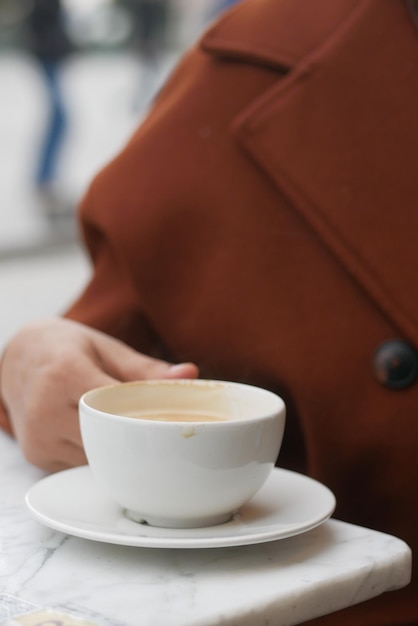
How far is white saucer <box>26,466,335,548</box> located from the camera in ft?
1.90

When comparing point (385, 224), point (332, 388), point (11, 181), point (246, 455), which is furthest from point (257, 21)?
point (11, 181)

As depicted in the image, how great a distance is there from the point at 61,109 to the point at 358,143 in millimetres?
5095

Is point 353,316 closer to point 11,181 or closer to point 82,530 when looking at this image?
point 82,530

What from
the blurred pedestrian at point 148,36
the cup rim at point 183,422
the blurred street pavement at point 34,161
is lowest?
the blurred street pavement at point 34,161

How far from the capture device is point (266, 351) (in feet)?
3.00

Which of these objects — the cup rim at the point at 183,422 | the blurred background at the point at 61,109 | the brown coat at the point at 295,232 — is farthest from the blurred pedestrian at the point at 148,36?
the cup rim at the point at 183,422

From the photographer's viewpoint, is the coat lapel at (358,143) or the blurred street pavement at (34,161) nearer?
the coat lapel at (358,143)

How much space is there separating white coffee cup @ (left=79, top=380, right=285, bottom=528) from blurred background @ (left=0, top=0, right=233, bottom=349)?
235 cm

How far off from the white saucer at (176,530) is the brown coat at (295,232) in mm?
196

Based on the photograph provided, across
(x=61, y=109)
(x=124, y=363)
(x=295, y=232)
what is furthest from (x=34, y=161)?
(x=124, y=363)

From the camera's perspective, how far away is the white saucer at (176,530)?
1.90 feet

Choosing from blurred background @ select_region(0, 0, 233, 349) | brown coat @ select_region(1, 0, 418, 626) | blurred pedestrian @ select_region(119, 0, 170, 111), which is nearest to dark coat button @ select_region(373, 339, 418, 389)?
brown coat @ select_region(1, 0, 418, 626)

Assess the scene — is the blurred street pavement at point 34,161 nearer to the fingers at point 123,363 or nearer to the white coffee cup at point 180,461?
the fingers at point 123,363

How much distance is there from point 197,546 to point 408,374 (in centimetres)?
33
